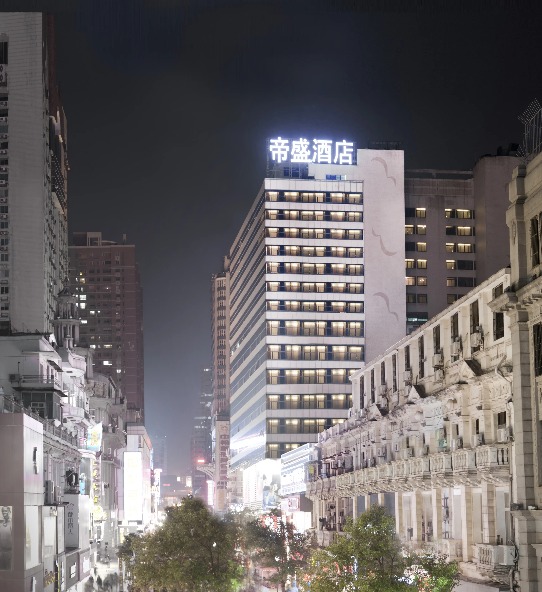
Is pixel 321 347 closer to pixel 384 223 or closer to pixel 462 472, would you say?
pixel 384 223

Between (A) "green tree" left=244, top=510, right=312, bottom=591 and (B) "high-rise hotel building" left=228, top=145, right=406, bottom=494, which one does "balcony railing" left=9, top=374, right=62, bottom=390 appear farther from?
(B) "high-rise hotel building" left=228, top=145, right=406, bottom=494

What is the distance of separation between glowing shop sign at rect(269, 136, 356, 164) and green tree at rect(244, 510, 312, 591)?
94827mm

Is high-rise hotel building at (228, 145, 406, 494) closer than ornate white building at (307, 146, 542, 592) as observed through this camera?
No

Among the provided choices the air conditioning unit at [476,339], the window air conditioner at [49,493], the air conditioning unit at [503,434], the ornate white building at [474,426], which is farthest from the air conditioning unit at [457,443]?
the window air conditioner at [49,493]

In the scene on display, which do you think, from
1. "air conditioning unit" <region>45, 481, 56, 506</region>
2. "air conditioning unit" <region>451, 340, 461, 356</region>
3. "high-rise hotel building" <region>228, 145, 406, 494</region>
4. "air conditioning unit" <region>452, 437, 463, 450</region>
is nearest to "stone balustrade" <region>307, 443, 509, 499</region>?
"air conditioning unit" <region>452, 437, 463, 450</region>

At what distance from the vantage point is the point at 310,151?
178 meters

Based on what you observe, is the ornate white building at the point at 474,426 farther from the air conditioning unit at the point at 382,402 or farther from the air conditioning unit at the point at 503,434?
the air conditioning unit at the point at 382,402

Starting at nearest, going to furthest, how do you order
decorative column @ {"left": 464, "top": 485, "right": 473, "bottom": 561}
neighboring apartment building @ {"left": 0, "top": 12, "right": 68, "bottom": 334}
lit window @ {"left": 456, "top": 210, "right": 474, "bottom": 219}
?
decorative column @ {"left": 464, "top": 485, "right": 473, "bottom": 561} → neighboring apartment building @ {"left": 0, "top": 12, "right": 68, "bottom": 334} → lit window @ {"left": 456, "top": 210, "right": 474, "bottom": 219}

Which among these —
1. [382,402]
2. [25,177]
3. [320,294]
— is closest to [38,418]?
[382,402]

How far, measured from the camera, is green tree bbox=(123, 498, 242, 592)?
7488 cm

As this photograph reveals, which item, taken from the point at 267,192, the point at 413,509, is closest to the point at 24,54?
the point at 267,192

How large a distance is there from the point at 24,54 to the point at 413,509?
125 meters

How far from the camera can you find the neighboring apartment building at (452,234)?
575 feet

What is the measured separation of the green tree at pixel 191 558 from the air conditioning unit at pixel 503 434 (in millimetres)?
27804
